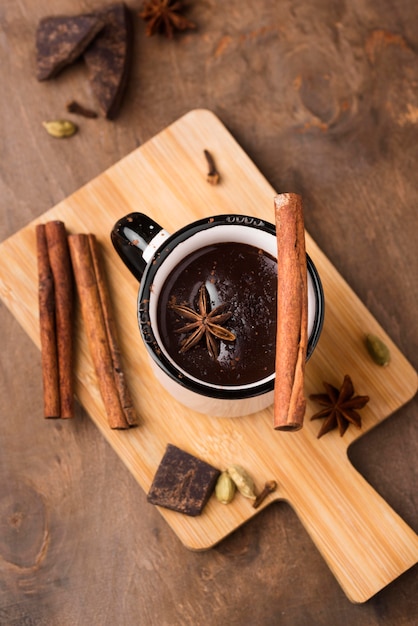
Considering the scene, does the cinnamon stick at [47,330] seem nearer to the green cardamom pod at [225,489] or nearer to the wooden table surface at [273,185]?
the wooden table surface at [273,185]

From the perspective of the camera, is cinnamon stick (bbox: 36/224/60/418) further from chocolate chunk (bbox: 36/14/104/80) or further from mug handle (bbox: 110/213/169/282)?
chocolate chunk (bbox: 36/14/104/80)

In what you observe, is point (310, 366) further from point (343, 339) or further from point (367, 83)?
point (367, 83)

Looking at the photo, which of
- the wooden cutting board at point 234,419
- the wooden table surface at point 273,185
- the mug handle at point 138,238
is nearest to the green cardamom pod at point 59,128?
the wooden table surface at point 273,185

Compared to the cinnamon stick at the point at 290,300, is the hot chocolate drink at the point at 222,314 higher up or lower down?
lower down

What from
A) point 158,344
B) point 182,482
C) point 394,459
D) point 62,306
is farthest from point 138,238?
point 394,459

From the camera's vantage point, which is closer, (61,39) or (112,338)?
(112,338)

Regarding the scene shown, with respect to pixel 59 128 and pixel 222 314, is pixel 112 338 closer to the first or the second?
pixel 222 314

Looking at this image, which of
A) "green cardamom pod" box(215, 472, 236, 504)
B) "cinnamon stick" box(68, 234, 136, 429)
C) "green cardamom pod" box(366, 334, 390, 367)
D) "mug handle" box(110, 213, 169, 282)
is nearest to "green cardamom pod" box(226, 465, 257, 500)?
"green cardamom pod" box(215, 472, 236, 504)
